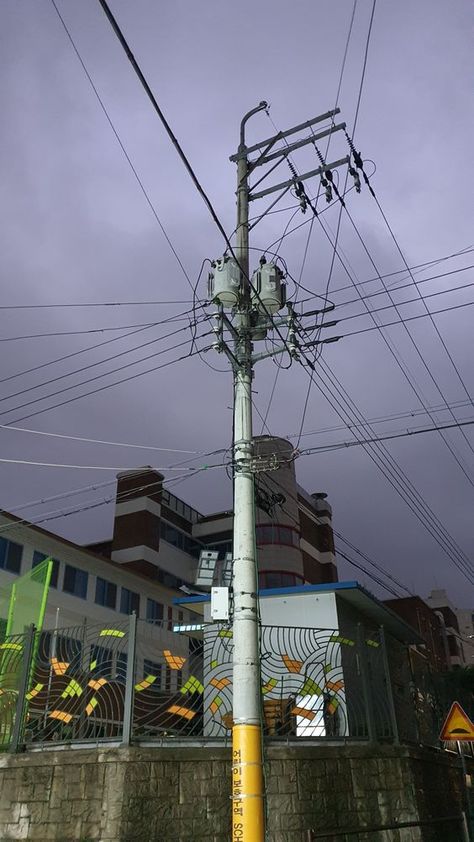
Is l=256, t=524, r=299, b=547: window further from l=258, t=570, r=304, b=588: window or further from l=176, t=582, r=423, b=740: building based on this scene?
l=176, t=582, r=423, b=740: building

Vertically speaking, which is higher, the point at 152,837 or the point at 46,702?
the point at 46,702

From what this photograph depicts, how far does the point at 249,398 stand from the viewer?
9219mm

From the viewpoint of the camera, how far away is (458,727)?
1084cm

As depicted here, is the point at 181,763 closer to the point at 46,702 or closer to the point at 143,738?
the point at 143,738

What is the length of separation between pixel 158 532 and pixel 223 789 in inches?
1333

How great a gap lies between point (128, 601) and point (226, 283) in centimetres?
2714

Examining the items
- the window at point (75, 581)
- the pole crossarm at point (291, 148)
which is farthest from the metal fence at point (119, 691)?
the window at point (75, 581)

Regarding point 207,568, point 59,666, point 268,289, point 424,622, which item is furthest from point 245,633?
point 424,622

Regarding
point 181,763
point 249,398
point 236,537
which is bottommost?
point 181,763

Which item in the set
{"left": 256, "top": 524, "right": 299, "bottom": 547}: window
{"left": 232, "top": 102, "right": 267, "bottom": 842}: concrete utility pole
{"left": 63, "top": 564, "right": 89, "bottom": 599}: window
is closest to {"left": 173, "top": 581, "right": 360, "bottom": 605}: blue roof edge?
{"left": 232, "top": 102, "right": 267, "bottom": 842}: concrete utility pole

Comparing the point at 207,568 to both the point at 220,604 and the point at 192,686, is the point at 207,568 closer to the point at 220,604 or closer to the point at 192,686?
the point at 192,686

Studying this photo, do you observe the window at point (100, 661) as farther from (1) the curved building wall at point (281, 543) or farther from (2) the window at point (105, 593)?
(1) the curved building wall at point (281, 543)

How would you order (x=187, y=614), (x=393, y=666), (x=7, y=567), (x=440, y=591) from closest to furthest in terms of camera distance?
(x=393, y=666) < (x=7, y=567) < (x=187, y=614) < (x=440, y=591)

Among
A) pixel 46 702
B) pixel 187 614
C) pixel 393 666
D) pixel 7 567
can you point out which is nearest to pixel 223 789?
pixel 46 702
